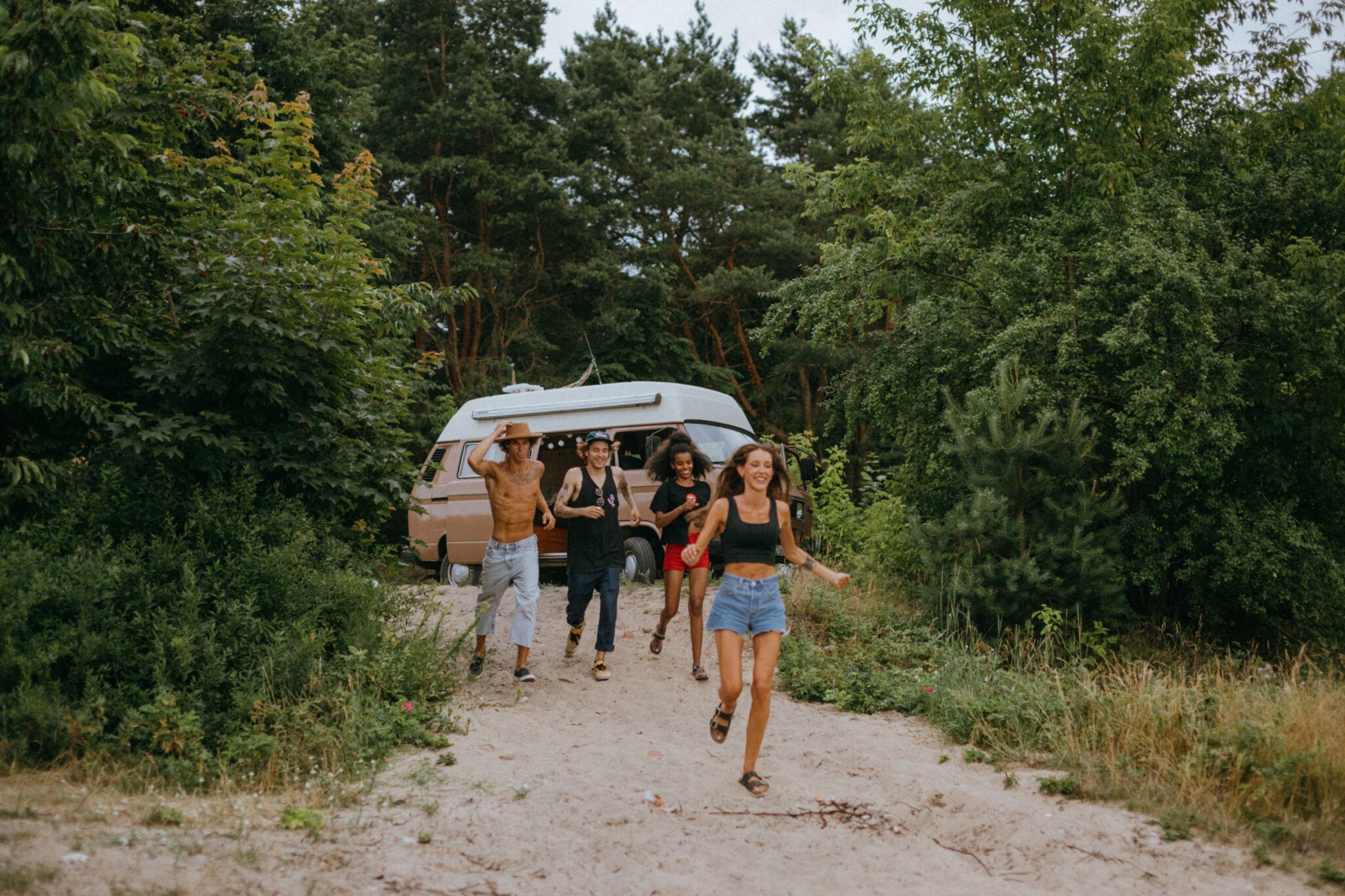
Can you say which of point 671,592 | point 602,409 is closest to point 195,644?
point 671,592

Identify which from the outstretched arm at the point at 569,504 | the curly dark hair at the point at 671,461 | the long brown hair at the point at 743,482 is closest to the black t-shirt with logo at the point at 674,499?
the curly dark hair at the point at 671,461

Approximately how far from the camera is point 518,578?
794 centimetres

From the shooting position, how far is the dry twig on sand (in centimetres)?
541

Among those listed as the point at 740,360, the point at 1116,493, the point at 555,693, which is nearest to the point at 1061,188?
the point at 1116,493

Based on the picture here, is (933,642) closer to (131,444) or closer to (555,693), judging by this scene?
(555,693)

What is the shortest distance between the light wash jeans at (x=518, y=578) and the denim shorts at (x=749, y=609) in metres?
2.43

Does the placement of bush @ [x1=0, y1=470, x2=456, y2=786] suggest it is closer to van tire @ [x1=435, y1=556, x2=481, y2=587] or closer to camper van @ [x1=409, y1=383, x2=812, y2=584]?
camper van @ [x1=409, y1=383, x2=812, y2=584]

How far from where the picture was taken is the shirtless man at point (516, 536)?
7.91 m

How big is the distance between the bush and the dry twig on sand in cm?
219


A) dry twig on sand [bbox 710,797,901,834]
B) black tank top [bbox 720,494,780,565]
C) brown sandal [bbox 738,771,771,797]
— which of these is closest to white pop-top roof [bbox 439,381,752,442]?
black tank top [bbox 720,494,780,565]

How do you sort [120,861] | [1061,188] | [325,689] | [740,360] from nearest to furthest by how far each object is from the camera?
[120,861]
[325,689]
[1061,188]
[740,360]

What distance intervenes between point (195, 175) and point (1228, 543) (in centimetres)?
1088

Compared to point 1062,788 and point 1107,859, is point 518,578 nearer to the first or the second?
point 1062,788

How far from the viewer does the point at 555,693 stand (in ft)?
26.0
